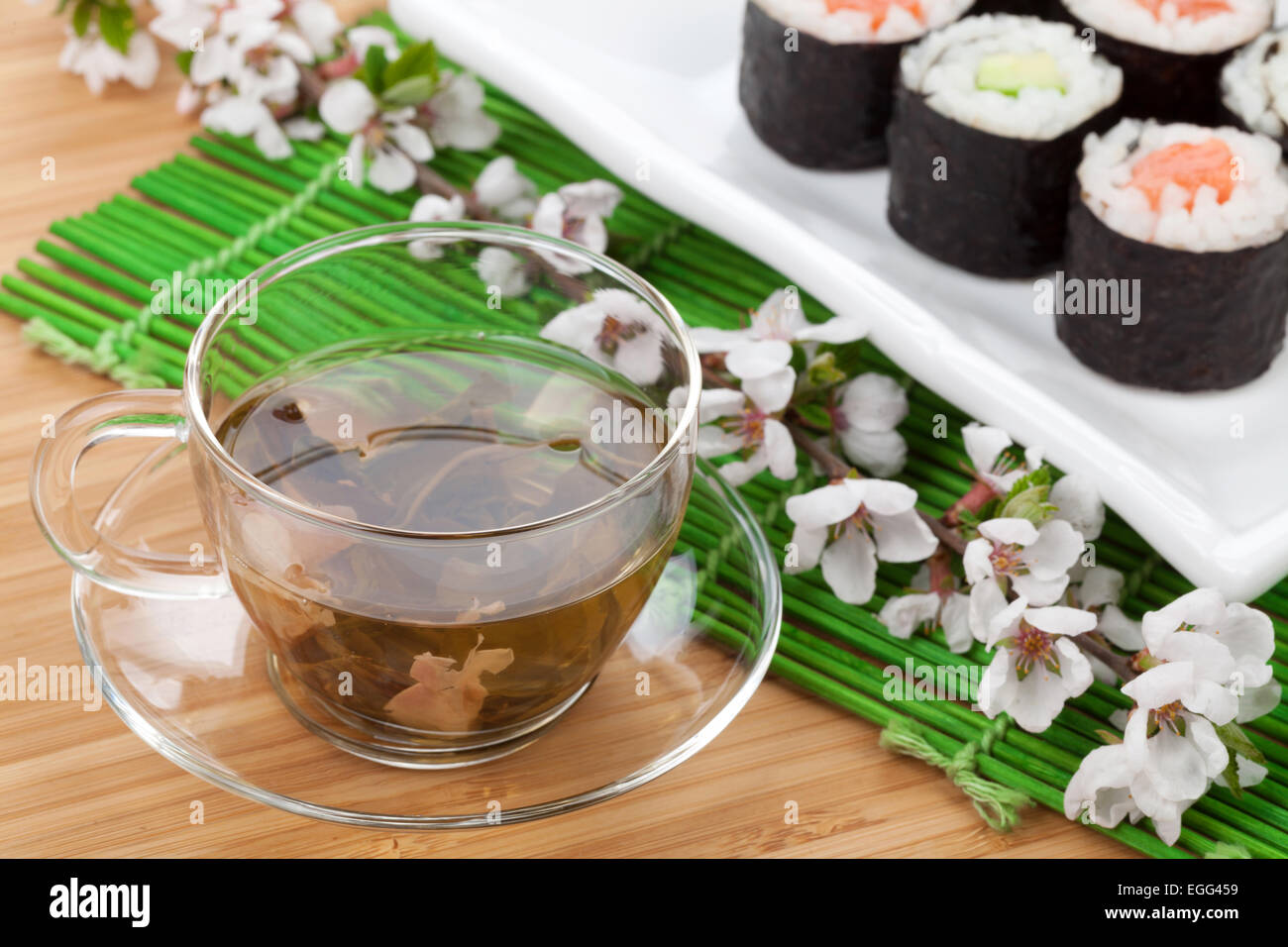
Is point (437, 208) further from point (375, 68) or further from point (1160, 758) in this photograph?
point (1160, 758)

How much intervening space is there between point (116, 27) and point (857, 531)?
3.07 ft

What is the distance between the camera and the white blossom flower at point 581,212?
1210mm

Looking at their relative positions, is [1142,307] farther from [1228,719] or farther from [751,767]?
[751,767]

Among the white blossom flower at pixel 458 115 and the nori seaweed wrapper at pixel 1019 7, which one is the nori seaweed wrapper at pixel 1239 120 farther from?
the white blossom flower at pixel 458 115

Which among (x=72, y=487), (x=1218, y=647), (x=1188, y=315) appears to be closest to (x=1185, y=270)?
(x=1188, y=315)

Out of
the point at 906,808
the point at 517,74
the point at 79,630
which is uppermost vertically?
the point at 517,74

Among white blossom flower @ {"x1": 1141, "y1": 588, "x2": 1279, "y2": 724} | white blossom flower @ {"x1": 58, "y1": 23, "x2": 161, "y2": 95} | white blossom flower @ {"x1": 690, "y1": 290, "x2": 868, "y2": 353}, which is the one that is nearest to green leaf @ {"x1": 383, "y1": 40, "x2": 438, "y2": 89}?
white blossom flower @ {"x1": 58, "y1": 23, "x2": 161, "y2": 95}

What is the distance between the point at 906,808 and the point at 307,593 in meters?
0.40

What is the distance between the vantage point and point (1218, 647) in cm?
84

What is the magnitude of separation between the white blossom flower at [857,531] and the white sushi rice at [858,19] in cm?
56

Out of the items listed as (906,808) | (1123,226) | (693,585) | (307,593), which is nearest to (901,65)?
(1123,226)

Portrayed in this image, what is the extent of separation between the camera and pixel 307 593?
74 centimetres

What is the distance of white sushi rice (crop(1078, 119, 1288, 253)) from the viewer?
3.74 ft

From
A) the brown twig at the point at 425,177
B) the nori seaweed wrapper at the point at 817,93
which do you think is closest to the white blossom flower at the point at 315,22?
the brown twig at the point at 425,177
